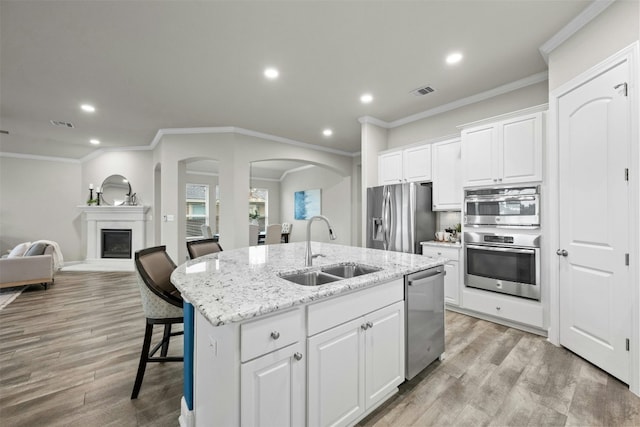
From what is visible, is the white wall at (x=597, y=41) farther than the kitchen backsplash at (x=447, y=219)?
No

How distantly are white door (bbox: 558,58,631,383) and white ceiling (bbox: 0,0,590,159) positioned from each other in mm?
805

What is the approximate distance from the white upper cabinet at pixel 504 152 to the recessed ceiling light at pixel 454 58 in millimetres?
822

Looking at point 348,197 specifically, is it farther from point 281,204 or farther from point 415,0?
point 415,0

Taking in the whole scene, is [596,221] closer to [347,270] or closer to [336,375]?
[347,270]

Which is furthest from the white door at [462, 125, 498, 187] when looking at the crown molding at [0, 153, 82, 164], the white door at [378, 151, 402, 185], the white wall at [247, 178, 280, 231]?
Result: the crown molding at [0, 153, 82, 164]

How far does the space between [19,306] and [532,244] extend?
6390 millimetres

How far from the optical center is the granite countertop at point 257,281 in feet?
3.54

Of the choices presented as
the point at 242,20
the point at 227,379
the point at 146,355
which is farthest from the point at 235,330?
the point at 242,20

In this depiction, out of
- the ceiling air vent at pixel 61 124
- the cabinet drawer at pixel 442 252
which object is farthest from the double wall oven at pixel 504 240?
the ceiling air vent at pixel 61 124

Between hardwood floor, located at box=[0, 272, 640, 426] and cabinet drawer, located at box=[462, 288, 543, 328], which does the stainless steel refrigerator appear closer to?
cabinet drawer, located at box=[462, 288, 543, 328]

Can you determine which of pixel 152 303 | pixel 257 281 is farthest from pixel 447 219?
pixel 152 303

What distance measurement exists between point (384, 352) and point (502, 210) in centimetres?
226

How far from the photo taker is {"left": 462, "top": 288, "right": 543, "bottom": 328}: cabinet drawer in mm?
2742

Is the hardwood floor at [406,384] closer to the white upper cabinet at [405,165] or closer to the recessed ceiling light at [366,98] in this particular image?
the white upper cabinet at [405,165]
